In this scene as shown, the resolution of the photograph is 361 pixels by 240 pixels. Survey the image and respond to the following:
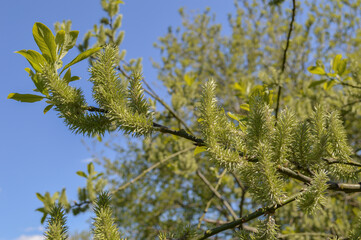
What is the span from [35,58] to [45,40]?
0.06 metres

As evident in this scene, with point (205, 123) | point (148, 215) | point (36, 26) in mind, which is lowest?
point (205, 123)

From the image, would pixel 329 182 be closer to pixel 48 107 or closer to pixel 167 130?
pixel 167 130

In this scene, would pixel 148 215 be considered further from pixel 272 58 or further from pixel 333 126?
pixel 333 126

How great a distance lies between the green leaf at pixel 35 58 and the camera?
77 cm

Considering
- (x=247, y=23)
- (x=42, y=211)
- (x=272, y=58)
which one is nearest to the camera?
(x=42, y=211)

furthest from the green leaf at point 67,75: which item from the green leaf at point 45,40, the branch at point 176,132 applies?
the branch at point 176,132

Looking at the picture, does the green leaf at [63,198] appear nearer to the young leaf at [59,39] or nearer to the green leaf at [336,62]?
the young leaf at [59,39]

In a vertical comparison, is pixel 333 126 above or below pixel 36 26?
below

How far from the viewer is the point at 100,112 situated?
0.80m

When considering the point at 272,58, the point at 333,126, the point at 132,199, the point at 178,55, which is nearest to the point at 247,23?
the point at 272,58

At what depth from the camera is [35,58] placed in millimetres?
783

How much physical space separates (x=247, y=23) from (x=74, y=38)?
7.05 m

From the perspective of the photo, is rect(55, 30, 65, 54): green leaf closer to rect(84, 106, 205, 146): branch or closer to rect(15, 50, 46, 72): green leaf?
rect(15, 50, 46, 72): green leaf

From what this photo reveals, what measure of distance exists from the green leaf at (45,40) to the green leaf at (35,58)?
1.2 inches
